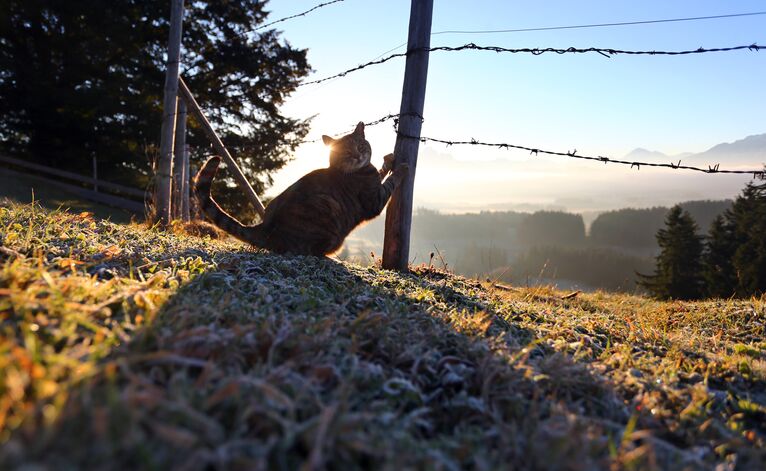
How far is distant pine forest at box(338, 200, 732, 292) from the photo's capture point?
101 metres

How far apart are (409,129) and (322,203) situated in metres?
1.47

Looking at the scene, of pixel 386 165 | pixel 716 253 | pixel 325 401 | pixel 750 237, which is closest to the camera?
pixel 325 401

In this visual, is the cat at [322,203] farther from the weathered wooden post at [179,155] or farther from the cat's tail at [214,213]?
the weathered wooden post at [179,155]

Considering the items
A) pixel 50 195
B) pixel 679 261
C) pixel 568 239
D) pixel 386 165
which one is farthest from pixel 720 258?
pixel 568 239

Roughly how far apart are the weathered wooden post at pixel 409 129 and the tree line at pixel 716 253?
24968mm

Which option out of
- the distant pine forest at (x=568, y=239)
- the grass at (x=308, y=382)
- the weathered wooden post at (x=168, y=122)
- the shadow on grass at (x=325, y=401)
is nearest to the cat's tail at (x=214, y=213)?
the grass at (x=308, y=382)

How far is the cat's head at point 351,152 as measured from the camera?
5.18 meters

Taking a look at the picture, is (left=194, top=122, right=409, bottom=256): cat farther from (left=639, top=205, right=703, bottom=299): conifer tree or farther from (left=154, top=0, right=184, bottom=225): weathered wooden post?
(left=639, top=205, right=703, bottom=299): conifer tree

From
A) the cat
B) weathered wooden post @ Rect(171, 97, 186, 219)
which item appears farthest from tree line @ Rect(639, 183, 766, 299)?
weathered wooden post @ Rect(171, 97, 186, 219)

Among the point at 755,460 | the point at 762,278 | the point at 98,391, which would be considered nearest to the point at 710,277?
the point at 762,278

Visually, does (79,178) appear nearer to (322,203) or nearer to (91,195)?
(91,195)

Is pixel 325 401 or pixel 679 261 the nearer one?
pixel 325 401

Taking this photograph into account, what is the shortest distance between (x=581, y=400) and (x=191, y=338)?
1.62 meters

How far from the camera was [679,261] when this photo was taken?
30766mm
